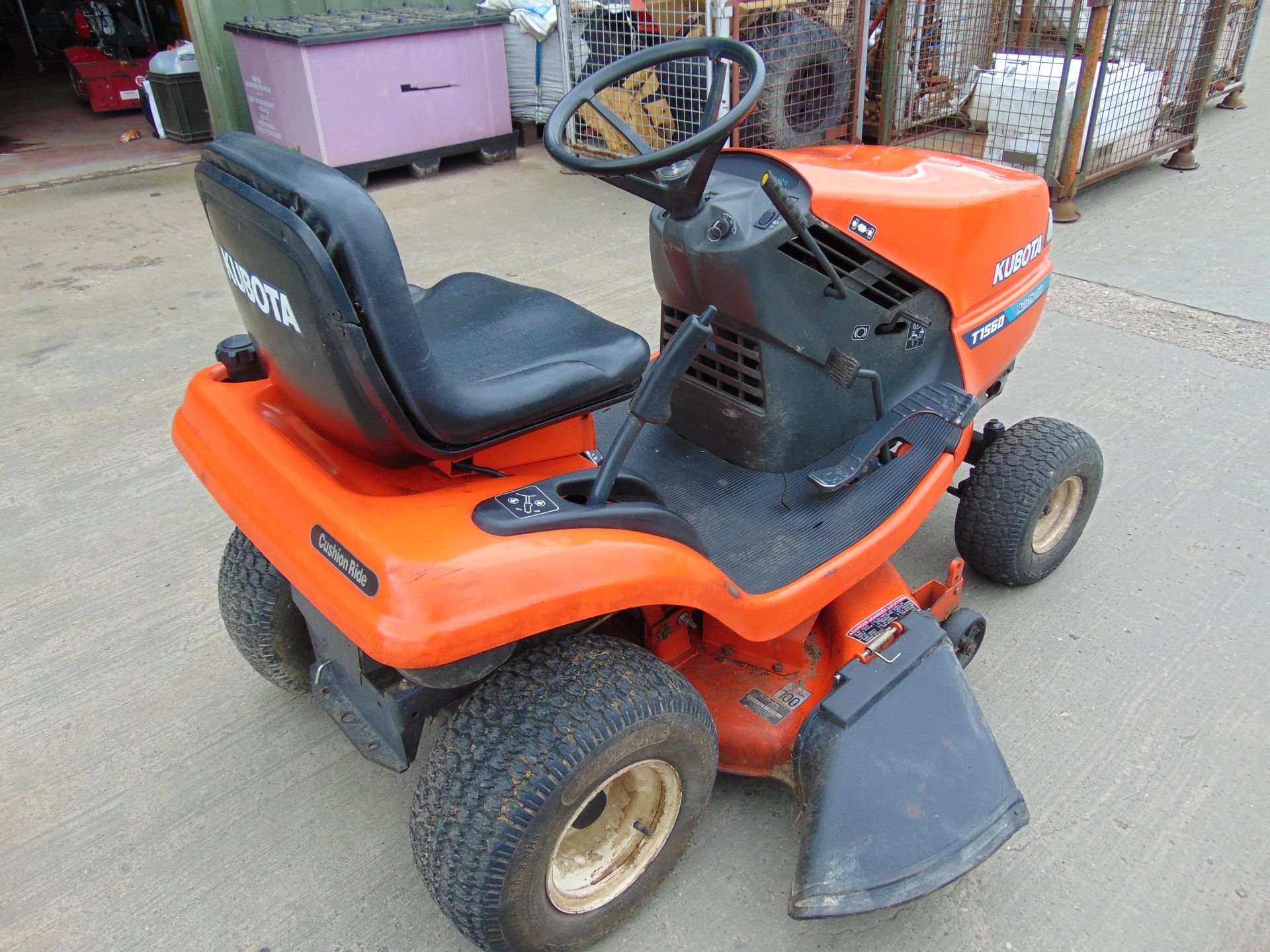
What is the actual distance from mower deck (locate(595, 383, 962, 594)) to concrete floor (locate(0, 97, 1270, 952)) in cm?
50

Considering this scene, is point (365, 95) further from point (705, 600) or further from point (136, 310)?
point (705, 600)

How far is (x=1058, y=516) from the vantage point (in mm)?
2527

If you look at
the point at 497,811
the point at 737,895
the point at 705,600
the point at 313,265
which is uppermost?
the point at 313,265

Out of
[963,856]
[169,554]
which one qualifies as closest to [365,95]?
[169,554]

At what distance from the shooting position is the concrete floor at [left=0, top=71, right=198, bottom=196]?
A: 21.2 feet

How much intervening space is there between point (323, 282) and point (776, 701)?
122 centimetres

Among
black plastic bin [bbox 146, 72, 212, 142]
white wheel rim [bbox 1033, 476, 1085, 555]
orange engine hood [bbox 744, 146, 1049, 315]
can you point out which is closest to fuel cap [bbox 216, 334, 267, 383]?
orange engine hood [bbox 744, 146, 1049, 315]

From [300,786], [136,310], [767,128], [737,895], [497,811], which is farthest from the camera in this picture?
[767,128]

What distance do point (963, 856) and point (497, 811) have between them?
83 cm

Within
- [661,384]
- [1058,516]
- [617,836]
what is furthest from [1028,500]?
[617,836]

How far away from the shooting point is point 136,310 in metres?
4.34

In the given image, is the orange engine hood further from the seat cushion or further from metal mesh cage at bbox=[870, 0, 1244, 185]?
metal mesh cage at bbox=[870, 0, 1244, 185]

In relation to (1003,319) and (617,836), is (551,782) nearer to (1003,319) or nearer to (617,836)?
(617,836)

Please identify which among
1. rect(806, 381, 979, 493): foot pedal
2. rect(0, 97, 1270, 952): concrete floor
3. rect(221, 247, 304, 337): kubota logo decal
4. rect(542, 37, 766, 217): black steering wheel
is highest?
rect(542, 37, 766, 217): black steering wheel
